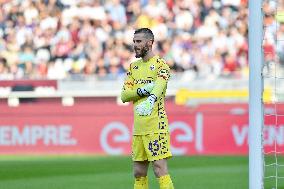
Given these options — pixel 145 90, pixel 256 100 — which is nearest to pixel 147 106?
pixel 145 90

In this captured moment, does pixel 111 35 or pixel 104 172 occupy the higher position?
pixel 111 35

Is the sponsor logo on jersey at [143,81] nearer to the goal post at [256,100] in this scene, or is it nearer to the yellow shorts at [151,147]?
the yellow shorts at [151,147]

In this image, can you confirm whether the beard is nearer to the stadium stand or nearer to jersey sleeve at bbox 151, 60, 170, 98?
jersey sleeve at bbox 151, 60, 170, 98

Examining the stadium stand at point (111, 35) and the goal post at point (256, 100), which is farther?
the stadium stand at point (111, 35)

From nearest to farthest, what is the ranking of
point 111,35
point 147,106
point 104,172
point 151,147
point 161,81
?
point 147,106, point 161,81, point 151,147, point 104,172, point 111,35

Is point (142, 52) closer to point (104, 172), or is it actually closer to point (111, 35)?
point (104, 172)

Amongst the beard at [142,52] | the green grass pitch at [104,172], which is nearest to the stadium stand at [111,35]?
the green grass pitch at [104,172]

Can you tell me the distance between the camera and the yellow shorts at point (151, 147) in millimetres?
8734

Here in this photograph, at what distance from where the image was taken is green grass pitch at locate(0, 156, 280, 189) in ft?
42.0

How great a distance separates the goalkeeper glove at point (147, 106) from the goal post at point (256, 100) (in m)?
1.68

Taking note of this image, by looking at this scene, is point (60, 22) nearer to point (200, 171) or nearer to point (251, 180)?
point (200, 171)

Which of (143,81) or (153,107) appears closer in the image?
(153,107)

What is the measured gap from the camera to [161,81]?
8586 millimetres

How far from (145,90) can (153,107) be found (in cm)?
18
